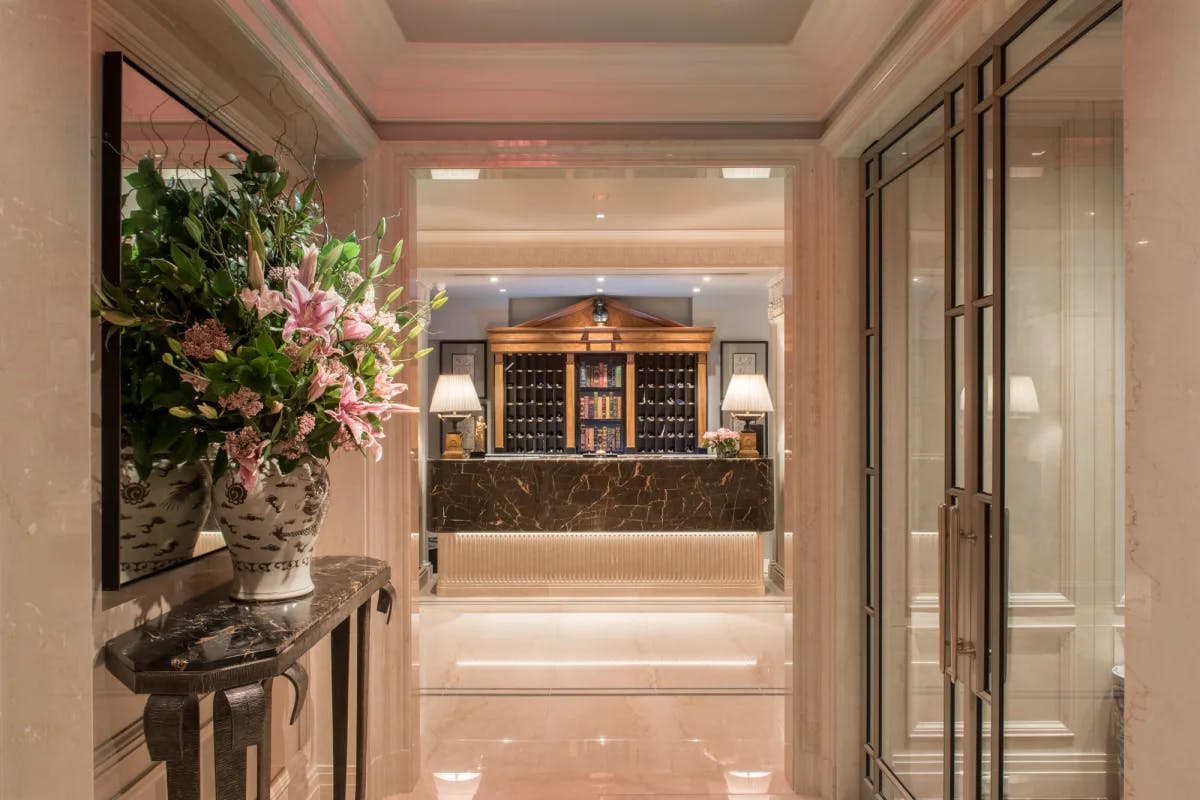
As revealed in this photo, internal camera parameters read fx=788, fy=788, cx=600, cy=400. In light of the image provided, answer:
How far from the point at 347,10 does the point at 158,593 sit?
174 centimetres

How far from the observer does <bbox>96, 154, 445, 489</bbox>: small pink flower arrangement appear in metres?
1.59

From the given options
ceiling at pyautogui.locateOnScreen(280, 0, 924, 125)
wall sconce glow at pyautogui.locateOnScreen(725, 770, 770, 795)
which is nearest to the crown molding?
ceiling at pyautogui.locateOnScreen(280, 0, 924, 125)

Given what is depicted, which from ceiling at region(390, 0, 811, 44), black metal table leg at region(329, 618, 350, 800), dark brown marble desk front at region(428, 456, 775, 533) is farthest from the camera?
dark brown marble desk front at region(428, 456, 775, 533)

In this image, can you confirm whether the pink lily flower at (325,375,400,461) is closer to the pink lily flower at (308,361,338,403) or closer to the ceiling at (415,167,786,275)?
the pink lily flower at (308,361,338,403)

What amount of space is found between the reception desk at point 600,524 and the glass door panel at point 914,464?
2936 mm

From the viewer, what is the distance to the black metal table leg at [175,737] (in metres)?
1.44

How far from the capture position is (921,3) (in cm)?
201

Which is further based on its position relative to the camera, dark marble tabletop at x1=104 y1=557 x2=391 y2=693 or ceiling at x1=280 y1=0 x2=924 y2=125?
ceiling at x1=280 y1=0 x2=924 y2=125

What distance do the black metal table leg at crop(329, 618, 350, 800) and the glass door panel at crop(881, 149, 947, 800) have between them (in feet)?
5.54

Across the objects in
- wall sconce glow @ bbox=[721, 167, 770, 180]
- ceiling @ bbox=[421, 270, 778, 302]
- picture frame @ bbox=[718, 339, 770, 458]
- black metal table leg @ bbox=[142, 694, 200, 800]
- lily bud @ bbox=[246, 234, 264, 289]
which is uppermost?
ceiling @ bbox=[421, 270, 778, 302]

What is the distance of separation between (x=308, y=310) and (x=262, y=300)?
0.29ft

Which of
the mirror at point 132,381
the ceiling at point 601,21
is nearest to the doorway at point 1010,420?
the ceiling at point 601,21

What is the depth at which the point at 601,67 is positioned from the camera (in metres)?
2.85

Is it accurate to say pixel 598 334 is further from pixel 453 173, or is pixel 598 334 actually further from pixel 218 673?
pixel 218 673
